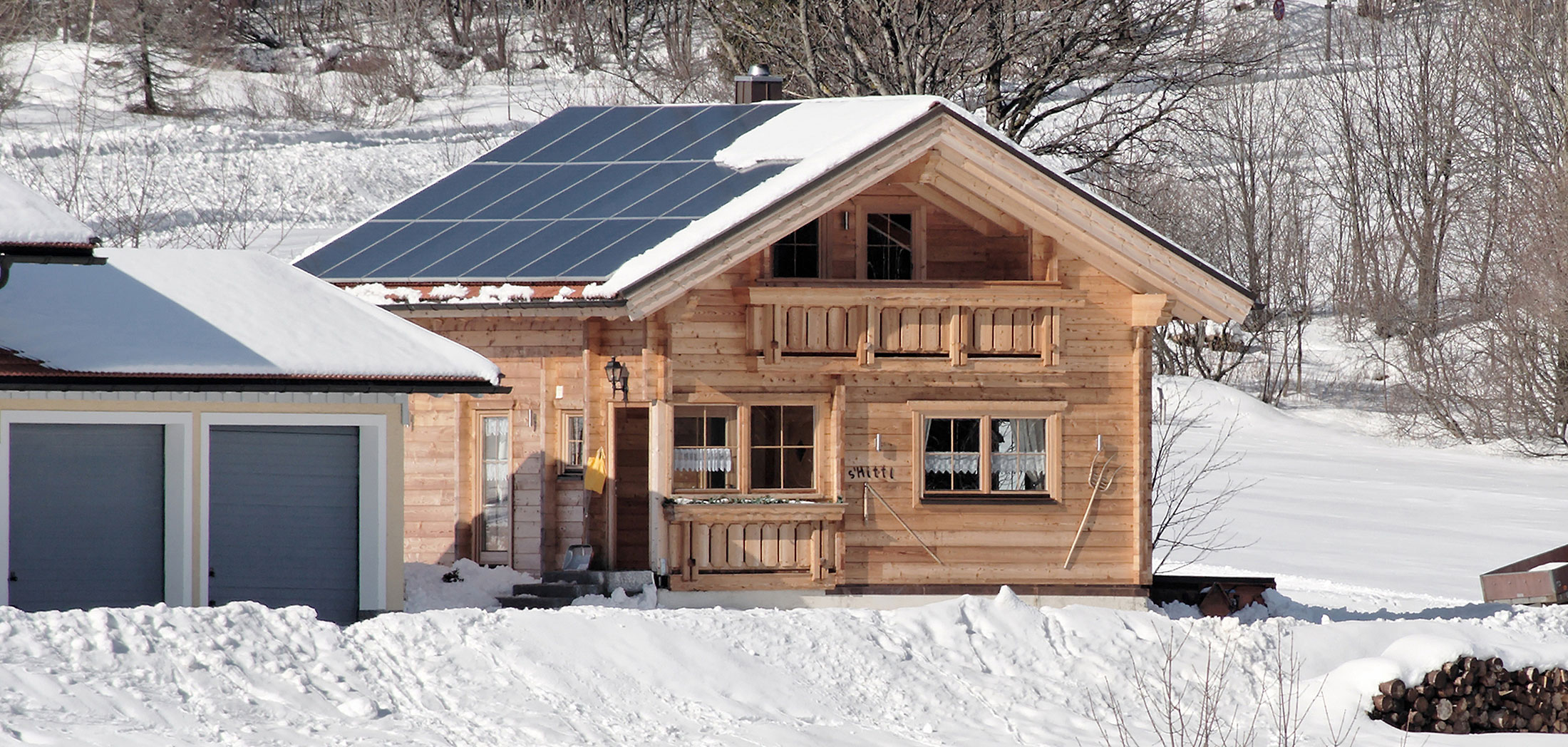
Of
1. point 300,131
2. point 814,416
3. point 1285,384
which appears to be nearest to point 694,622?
point 814,416

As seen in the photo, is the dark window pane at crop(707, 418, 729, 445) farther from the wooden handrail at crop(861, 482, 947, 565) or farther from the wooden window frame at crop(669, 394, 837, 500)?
the wooden handrail at crop(861, 482, 947, 565)

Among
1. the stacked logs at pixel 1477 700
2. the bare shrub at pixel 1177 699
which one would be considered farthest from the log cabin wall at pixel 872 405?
the stacked logs at pixel 1477 700

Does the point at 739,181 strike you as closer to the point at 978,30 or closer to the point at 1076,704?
the point at 1076,704

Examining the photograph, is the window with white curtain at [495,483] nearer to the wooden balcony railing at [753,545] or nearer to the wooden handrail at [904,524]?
the wooden balcony railing at [753,545]

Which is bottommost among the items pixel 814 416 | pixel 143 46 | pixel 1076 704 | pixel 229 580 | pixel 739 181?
pixel 1076 704

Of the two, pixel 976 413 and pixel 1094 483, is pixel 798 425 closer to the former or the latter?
pixel 976 413

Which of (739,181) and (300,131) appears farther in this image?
(300,131)

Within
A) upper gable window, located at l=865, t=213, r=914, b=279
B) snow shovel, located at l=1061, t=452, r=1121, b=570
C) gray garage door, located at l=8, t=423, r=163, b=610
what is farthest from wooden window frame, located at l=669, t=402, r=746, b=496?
gray garage door, located at l=8, t=423, r=163, b=610

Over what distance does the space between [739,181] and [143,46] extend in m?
36.4

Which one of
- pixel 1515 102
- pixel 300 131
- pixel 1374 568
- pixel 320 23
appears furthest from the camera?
pixel 320 23

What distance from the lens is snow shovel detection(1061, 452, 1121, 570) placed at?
59.0ft

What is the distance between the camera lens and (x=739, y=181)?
18.6 m

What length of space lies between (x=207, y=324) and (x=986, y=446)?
8085 millimetres

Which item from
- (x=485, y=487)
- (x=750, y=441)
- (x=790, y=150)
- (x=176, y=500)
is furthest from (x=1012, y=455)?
(x=176, y=500)
